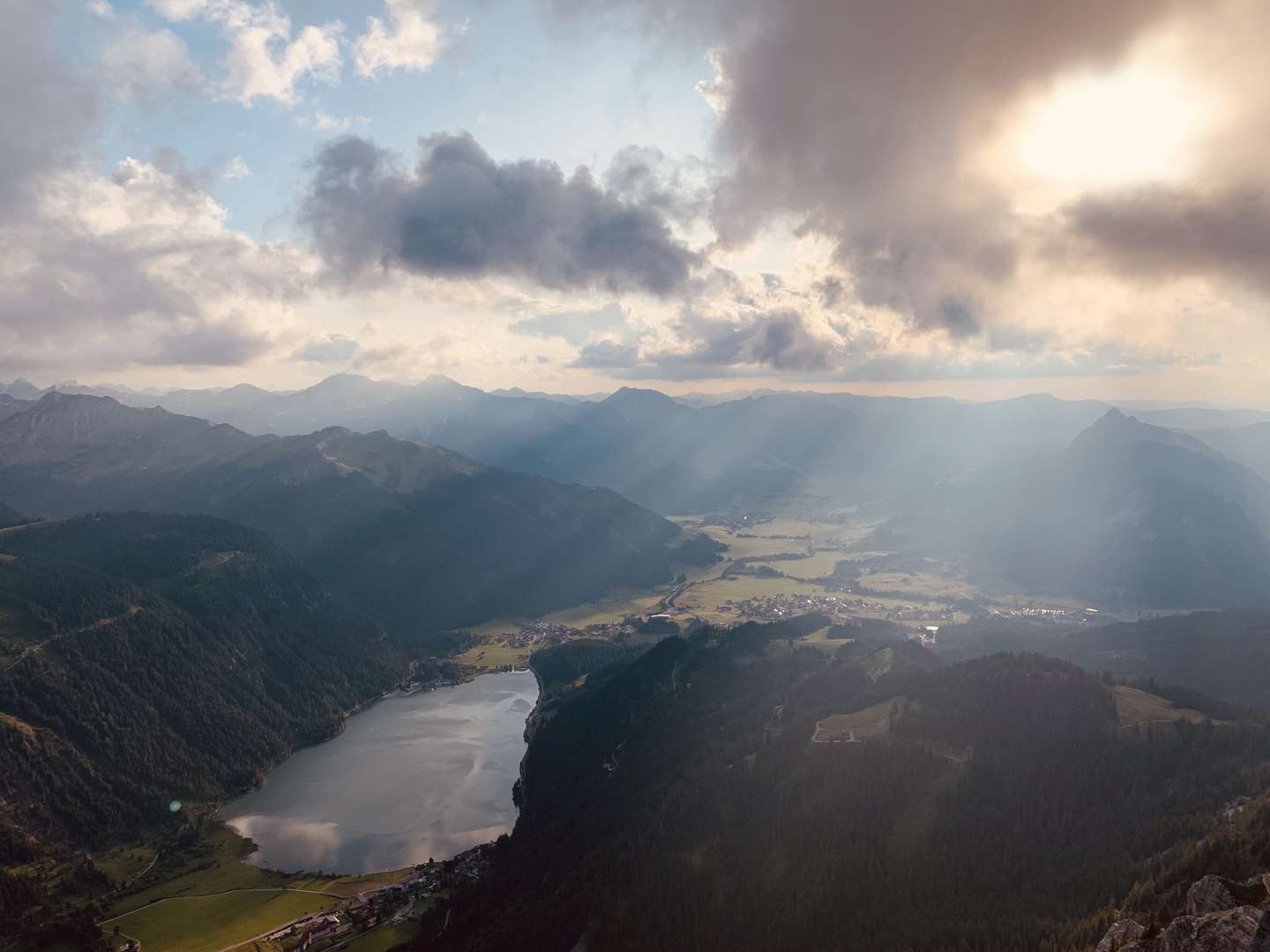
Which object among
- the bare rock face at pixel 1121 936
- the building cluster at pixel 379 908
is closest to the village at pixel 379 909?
the building cluster at pixel 379 908

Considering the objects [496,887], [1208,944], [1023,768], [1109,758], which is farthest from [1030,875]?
[496,887]

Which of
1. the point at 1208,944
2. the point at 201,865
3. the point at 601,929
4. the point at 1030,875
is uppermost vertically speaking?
the point at 1208,944

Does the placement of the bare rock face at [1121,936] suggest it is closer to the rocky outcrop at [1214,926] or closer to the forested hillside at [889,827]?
the rocky outcrop at [1214,926]

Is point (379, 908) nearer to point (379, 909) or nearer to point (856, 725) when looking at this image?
point (379, 909)

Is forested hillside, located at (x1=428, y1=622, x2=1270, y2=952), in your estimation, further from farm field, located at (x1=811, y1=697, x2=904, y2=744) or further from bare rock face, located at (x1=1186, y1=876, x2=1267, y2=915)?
bare rock face, located at (x1=1186, y1=876, x2=1267, y2=915)

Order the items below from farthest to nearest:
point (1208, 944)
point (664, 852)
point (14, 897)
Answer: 1. point (14, 897)
2. point (664, 852)
3. point (1208, 944)

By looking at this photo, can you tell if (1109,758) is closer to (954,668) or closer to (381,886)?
(954,668)

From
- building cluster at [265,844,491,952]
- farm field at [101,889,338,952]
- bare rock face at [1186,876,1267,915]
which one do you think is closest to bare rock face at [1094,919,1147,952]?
bare rock face at [1186,876,1267,915]

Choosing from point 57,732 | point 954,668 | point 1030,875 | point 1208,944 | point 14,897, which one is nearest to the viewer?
point 1208,944

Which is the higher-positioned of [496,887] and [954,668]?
[954,668]
